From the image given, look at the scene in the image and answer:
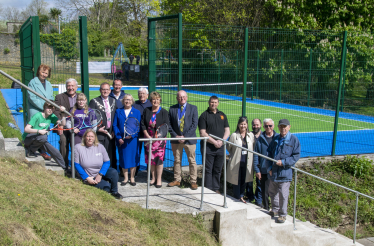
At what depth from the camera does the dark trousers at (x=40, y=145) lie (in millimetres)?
5656

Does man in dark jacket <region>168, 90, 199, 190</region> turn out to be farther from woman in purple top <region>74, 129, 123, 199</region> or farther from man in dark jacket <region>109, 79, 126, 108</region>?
woman in purple top <region>74, 129, 123, 199</region>

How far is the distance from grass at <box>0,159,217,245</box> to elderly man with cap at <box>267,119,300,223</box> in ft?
4.74

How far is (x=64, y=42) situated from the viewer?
7.10m

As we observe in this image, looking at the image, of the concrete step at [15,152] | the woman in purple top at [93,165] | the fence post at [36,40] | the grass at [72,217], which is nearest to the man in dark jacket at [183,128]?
the woman in purple top at [93,165]

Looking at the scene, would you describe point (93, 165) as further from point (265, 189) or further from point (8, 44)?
point (8, 44)

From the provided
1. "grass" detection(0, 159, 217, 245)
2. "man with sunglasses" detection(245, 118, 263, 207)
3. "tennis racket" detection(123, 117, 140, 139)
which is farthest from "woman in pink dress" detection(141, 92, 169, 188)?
"man with sunglasses" detection(245, 118, 263, 207)

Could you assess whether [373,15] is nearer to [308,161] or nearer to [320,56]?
[320,56]

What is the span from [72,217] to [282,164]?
3.30 m

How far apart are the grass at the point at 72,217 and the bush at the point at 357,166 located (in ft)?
18.7

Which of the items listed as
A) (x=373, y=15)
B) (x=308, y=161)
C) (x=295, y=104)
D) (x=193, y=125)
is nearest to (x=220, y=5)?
(x=373, y=15)

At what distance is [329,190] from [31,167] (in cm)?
679

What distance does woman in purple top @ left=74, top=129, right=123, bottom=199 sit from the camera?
5531mm

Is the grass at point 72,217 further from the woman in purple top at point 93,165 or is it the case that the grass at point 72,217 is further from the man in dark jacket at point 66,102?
the man in dark jacket at point 66,102

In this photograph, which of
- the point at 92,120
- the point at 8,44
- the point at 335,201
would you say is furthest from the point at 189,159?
the point at 8,44
